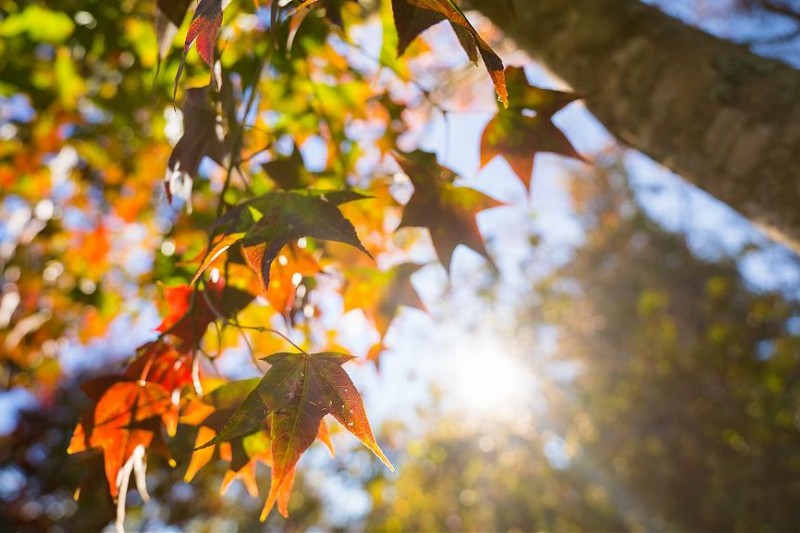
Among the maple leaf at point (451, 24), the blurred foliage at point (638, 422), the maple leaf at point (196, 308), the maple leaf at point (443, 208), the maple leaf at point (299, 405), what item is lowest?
the blurred foliage at point (638, 422)

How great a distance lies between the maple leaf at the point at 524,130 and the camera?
1.18 m

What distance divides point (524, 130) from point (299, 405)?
2.72 feet

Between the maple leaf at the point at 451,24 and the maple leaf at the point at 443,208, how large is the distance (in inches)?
15.1

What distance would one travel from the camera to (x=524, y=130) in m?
1.25

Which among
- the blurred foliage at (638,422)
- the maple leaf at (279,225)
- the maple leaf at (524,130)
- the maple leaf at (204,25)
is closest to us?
the maple leaf at (204,25)

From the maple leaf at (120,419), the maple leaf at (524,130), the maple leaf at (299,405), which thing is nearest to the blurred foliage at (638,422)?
the maple leaf at (120,419)

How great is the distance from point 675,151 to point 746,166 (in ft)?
0.53

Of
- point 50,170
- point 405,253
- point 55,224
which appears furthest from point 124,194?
point 405,253

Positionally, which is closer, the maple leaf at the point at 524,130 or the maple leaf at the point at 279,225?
the maple leaf at the point at 279,225

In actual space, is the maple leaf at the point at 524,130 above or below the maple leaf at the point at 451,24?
below

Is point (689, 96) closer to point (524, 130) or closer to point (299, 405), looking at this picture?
point (524, 130)

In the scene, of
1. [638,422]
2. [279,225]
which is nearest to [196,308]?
[279,225]

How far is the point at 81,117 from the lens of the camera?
3.29m

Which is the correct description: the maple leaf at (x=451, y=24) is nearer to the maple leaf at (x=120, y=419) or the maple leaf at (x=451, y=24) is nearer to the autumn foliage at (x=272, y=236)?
the autumn foliage at (x=272, y=236)
